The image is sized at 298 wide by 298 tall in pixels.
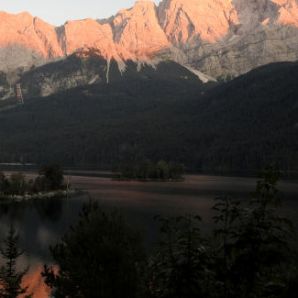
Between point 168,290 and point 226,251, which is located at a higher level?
point 226,251

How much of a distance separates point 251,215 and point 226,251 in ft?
→ 4.79

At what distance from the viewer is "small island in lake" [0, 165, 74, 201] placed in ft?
462

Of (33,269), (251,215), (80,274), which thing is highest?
(251,215)

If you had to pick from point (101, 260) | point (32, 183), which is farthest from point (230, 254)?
point (32, 183)

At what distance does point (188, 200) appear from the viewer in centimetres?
13138

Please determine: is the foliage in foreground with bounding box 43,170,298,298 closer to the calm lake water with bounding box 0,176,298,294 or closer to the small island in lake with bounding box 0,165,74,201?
the calm lake water with bounding box 0,176,298,294

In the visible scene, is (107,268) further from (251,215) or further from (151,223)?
(151,223)

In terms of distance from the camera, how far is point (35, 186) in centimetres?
15088

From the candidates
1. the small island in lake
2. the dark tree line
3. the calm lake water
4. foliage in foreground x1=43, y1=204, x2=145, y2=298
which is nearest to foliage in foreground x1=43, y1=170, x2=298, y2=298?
foliage in foreground x1=43, y1=204, x2=145, y2=298

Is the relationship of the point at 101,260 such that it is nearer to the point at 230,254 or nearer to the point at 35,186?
the point at 230,254

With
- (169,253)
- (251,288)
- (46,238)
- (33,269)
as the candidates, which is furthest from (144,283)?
(46,238)

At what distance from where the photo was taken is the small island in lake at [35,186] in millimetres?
140750

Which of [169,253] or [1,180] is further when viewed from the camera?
[1,180]

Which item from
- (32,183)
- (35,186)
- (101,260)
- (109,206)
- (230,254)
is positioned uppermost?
(230,254)
